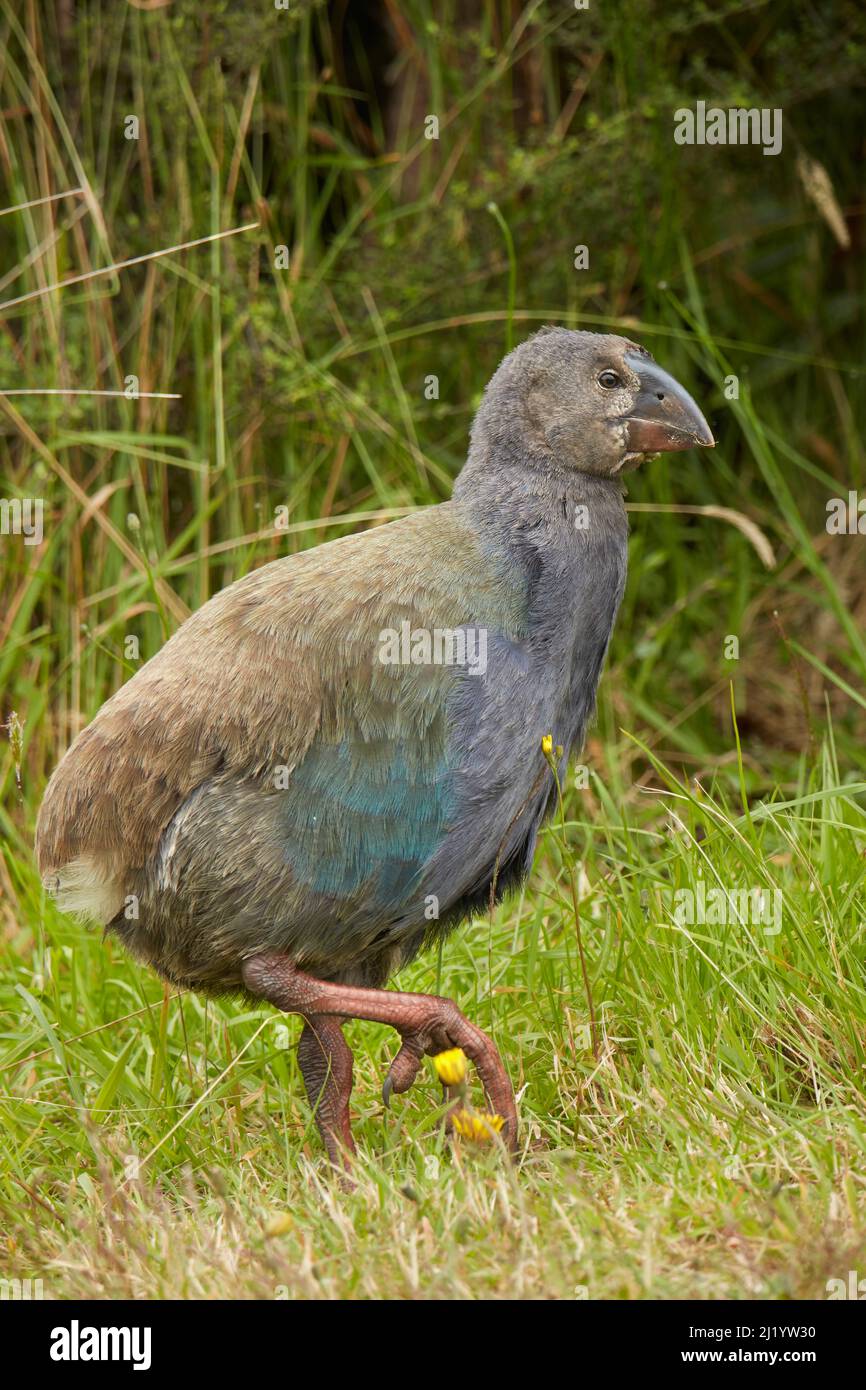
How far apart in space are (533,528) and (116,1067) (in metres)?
1.24

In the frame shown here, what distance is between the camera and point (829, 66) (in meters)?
5.41

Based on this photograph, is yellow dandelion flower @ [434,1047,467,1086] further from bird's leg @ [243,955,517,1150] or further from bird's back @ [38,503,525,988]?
bird's back @ [38,503,525,988]

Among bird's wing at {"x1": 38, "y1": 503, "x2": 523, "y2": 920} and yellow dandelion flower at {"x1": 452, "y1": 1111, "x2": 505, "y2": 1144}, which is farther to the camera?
bird's wing at {"x1": 38, "y1": 503, "x2": 523, "y2": 920}

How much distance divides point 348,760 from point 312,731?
0.08 meters

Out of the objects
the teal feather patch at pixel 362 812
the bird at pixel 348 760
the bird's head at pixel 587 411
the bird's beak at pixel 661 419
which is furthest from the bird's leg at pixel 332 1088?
the bird's beak at pixel 661 419

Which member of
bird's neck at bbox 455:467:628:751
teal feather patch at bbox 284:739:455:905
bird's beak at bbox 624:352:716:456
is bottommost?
teal feather patch at bbox 284:739:455:905

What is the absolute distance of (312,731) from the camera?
119 inches

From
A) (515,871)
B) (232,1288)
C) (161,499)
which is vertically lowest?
(232,1288)

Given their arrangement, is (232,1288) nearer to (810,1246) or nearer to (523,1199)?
(523,1199)

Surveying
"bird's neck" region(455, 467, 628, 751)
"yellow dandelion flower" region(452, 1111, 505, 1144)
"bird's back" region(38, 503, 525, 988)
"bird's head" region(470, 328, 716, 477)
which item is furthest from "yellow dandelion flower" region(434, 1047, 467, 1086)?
"bird's head" region(470, 328, 716, 477)

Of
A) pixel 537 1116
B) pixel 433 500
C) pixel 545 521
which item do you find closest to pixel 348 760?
pixel 545 521

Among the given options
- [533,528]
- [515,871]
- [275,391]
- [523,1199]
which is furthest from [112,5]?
[523,1199]

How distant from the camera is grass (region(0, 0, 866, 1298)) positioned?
2.81 m

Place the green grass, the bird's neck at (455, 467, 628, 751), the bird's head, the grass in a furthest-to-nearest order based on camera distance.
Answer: the bird's head < the bird's neck at (455, 467, 628, 751) < the grass < the green grass
